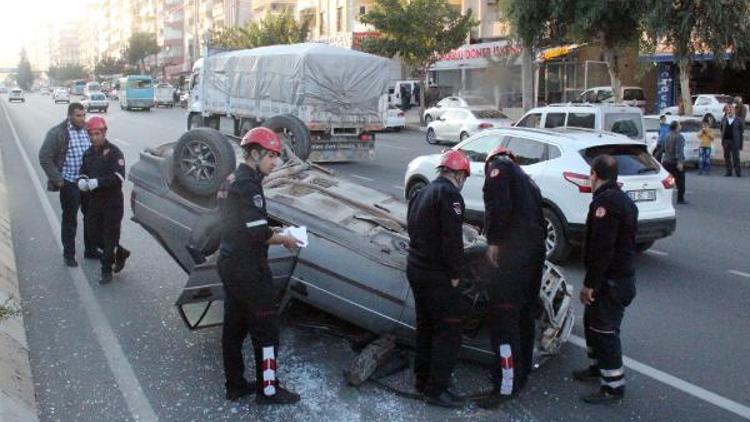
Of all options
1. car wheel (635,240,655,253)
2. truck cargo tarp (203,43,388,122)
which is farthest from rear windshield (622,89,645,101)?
car wheel (635,240,655,253)

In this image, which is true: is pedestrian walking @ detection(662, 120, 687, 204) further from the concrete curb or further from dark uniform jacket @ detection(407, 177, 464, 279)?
the concrete curb

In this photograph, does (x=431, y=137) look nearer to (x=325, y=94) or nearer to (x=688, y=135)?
(x=325, y=94)

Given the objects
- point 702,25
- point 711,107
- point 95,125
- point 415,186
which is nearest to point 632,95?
point 711,107

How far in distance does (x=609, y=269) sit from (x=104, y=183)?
4.81 m

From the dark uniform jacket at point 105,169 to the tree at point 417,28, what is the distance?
29097 mm

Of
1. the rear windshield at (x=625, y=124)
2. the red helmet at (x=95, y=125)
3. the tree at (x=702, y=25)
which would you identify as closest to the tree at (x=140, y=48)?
the tree at (x=702, y=25)

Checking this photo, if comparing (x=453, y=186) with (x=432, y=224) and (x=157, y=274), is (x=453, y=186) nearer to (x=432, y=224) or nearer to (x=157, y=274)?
(x=432, y=224)

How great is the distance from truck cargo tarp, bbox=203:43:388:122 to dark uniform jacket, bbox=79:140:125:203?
12287 millimetres

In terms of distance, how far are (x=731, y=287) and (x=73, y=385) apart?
6.13 meters

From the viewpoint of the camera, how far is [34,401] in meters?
4.59

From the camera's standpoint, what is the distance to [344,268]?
516 centimetres

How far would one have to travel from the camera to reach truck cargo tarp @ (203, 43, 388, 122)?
1980 centimetres

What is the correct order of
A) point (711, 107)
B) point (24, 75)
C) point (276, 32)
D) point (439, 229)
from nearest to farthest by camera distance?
point (439, 229) → point (711, 107) → point (276, 32) → point (24, 75)

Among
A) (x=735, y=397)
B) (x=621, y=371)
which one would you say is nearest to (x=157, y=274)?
(x=621, y=371)
